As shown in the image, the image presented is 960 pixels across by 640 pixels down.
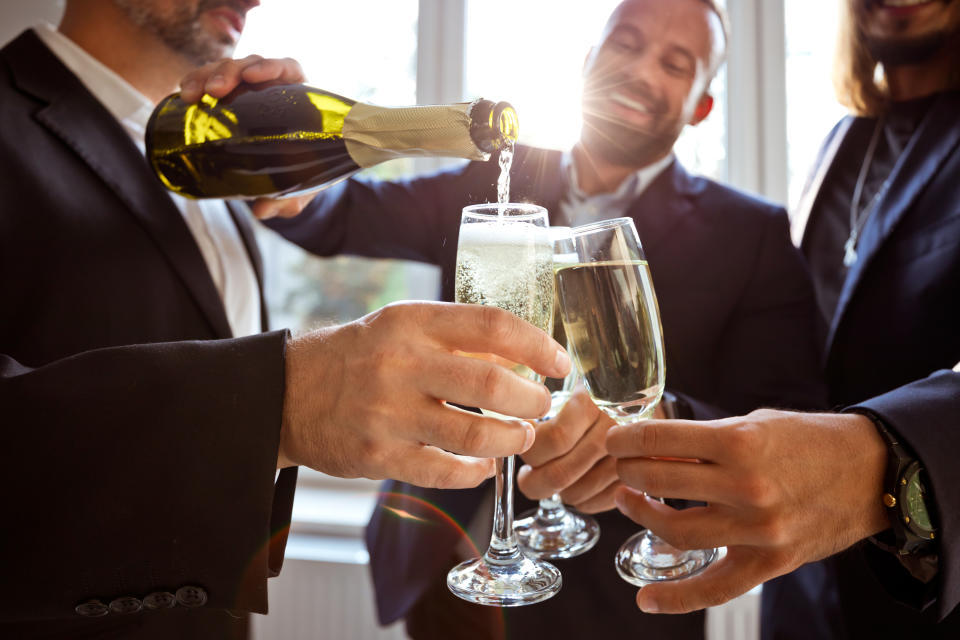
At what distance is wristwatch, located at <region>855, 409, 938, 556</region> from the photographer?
0.70m

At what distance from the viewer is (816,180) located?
1730 millimetres

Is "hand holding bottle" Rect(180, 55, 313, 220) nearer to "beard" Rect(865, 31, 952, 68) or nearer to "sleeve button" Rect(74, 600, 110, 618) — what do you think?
"sleeve button" Rect(74, 600, 110, 618)

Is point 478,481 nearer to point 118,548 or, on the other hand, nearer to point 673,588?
point 673,588

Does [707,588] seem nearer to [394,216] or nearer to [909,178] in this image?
[909,178]

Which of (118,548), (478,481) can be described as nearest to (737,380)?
(478,481)

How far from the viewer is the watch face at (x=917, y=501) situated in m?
0.70

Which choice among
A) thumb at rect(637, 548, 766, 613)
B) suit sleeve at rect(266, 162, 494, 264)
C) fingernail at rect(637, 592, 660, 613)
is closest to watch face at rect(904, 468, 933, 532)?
thumb at rect(637, 548, 766, 613)

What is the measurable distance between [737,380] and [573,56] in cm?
148

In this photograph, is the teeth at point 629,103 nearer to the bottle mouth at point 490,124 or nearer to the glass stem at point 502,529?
the bottle mouth at point 490,124

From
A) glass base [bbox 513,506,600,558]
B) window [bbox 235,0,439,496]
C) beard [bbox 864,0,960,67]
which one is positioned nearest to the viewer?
glass base [bbox 513,506,600,558]

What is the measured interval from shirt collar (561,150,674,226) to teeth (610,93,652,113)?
0.13m

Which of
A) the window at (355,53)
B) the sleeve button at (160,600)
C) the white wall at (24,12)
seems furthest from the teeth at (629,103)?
the white wall at (24,12)

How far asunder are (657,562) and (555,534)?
0.61 ft

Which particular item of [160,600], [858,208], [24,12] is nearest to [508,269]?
[160,600]
